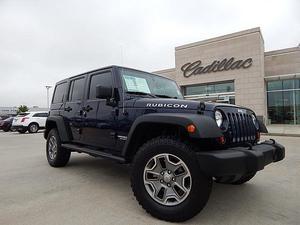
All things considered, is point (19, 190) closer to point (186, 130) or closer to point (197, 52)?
point (186, 130)

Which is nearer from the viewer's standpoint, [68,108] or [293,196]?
[293,196]

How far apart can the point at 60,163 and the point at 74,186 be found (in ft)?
5.38

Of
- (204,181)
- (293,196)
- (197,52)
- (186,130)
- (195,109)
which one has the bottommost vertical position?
(293,196)

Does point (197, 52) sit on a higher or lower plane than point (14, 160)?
higher

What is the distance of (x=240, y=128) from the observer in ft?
11.1

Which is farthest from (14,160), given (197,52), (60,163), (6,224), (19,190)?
(197,52)

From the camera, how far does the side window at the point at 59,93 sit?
6.01 meters

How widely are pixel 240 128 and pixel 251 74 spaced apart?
2081 centimetres

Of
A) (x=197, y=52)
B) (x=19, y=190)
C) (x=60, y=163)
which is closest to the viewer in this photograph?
(x=19, y=190)

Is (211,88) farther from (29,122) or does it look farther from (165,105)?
(165,105)

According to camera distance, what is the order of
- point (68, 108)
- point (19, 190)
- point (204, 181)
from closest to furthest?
1. point (204, 181)
2. point (19, 190)
3. point (68, 108)

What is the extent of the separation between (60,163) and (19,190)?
1699mm

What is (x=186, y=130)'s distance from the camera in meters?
2.94

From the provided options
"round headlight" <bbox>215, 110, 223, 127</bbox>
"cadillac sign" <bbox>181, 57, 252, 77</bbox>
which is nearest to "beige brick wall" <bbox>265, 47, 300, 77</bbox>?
"cadillac sign" <bbox>181, 57, 252, 77</bbox>
